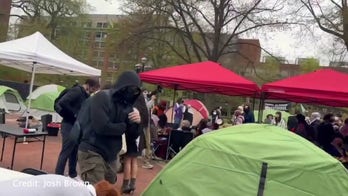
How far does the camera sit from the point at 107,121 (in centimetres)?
473

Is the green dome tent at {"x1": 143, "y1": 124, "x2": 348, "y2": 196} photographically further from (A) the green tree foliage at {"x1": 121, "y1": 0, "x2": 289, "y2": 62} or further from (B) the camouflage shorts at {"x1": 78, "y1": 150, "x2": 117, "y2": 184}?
(A) the green tree foliage at {"x1": 121, "y1": 0, "x2": 289, "y2": 62}

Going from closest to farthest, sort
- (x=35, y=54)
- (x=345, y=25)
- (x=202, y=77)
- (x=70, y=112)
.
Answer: (x=70, y=112), (x=35, y=54), (x=202, y=77), (x=345, y=25)

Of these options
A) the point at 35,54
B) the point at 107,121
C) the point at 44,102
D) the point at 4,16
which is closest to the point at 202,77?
the point at 35,54

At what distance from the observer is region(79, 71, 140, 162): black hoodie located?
186 inches

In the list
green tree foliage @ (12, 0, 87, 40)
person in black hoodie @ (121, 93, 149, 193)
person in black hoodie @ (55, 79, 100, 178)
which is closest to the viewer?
person in black hoodie @ (121, 93, 149, 193)

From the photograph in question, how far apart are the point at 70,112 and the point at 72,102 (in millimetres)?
164

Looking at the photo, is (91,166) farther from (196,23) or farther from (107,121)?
(196,23)

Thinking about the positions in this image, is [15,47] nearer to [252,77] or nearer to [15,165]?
[15,165]

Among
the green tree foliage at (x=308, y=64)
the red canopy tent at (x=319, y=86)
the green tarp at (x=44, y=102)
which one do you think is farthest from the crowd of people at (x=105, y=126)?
the green tree foliage at (x=308, y=64)

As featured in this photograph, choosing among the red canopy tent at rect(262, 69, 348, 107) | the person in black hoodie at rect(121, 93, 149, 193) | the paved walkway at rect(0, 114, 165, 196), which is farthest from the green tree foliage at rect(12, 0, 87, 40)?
the person in black hoodie at rect(121, 93, 149, 193)

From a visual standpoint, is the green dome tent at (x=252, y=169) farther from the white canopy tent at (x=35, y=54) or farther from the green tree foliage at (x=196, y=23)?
the green tree foliage at (x=196, y=23)

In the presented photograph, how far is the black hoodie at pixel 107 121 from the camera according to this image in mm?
4730

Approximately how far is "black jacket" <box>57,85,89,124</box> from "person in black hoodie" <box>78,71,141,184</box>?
264 centimetres

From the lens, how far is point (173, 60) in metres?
36.8
